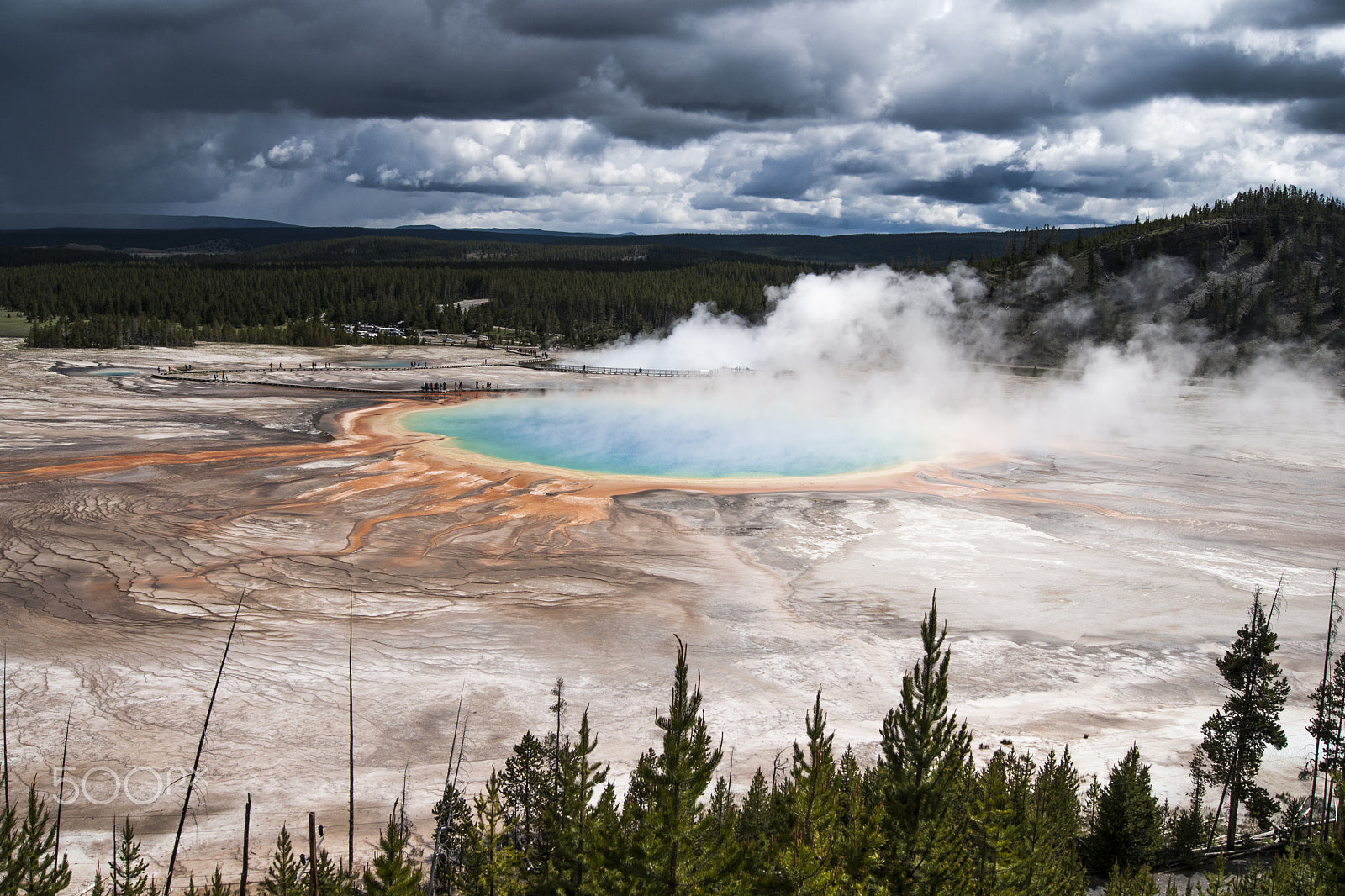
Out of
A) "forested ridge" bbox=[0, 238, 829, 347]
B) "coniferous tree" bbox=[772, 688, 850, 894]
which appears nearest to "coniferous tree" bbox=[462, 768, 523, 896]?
"coniferous tree" bbox=[772, 688, 850, 894]

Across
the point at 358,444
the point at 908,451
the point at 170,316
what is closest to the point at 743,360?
the point at 908,451

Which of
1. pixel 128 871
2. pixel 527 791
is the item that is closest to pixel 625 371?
pixel 527 791

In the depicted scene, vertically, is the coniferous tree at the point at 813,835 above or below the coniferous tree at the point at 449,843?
Result: above

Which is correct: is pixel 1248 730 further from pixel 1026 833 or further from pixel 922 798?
pixel 922 798

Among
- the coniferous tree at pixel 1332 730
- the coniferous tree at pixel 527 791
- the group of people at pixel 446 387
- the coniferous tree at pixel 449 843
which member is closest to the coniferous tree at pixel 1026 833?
the coniferous tree at pixel 1332 730

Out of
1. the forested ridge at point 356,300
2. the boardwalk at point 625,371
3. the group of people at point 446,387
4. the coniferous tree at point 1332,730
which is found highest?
the forested ridge at point 356,300

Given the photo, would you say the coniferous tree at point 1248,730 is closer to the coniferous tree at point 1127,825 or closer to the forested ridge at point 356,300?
the coniferous tree at point 1127,825
